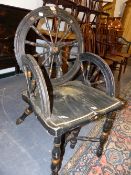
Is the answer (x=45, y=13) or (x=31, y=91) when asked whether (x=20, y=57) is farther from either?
(x=45, y=13)

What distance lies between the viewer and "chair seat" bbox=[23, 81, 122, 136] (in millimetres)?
906

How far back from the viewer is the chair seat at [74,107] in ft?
2.97

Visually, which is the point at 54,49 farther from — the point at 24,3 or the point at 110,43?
the point at 110,43

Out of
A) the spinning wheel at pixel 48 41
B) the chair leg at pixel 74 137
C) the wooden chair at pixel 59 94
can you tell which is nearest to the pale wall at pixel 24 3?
the spinning wheel at pixel 48 41

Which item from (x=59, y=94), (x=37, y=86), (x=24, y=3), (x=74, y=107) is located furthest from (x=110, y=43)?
(x=37, y=86)

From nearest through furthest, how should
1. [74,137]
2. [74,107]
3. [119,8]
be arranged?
[74,107] < [74,137] < [119,8]

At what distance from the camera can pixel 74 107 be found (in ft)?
3.43

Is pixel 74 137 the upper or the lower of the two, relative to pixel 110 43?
lower

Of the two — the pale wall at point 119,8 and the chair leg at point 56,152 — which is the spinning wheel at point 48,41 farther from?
the pale wall at point 119,8

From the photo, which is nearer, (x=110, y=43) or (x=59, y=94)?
(x=59, y=94)

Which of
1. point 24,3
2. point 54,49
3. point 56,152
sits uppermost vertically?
point 24,3

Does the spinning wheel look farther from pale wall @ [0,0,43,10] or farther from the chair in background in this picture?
the chair in background

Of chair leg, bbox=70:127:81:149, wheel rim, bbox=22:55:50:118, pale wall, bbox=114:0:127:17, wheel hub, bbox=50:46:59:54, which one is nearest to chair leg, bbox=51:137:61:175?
wheel rim, bbox=22:55:50:118

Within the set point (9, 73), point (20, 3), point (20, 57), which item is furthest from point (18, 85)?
point (20, 57)
